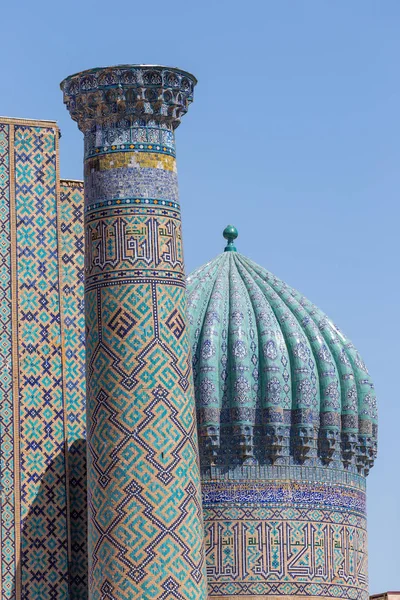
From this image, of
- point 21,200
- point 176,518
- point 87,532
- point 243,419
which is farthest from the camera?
point 243,419

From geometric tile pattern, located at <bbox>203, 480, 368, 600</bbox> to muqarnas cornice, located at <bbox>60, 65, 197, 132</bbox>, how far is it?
445 centimetres

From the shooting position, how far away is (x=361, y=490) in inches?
593

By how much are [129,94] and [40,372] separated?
1.79 meters

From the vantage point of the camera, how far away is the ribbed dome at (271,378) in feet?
47.1

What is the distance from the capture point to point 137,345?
10047 mm

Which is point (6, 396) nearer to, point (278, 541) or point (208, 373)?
point (208, 373)

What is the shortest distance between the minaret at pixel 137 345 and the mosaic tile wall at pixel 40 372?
909mm

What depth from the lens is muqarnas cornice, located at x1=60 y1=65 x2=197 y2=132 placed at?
410 inches

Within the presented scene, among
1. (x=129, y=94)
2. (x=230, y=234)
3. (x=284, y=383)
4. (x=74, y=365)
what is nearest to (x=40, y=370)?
(x=74, y=365)

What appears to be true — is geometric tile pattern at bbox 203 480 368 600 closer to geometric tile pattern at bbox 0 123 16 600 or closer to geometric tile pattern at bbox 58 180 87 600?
geometric tile pattern at bbox 58 180 87 600

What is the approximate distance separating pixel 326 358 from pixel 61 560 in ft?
14.8

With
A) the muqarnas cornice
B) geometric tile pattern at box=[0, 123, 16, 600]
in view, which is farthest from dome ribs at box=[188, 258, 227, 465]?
the muqarnas cornice

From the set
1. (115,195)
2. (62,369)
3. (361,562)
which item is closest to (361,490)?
(361,562)

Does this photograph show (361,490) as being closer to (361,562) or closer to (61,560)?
(361,562)
